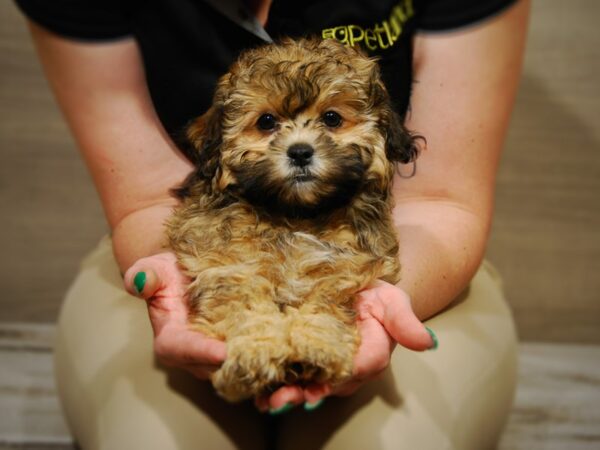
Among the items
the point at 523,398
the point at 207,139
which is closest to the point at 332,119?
the point at 207,139

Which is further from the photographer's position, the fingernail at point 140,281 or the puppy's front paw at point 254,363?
the fingernail at point 140,281

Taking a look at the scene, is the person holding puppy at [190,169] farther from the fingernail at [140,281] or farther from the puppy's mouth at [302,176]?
the puppy's mouth at [302,176]

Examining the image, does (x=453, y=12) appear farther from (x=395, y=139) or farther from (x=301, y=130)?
(x=301, y=130)

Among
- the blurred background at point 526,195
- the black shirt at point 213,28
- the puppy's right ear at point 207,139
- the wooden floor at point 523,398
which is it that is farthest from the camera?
the blurred background at point 526,195

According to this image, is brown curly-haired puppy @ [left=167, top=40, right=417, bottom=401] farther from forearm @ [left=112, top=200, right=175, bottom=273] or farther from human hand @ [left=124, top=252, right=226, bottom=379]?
forearm @ [left=112, top=200, right=175, bottom=273]

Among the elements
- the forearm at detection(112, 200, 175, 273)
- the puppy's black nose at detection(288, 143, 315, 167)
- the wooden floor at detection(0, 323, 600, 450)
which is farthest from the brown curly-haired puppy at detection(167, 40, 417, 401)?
the wooden floor at detection(0, 323, 600, 450)

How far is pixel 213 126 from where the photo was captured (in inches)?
47.8

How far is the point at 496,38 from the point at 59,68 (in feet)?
3.33

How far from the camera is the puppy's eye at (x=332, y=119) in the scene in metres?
1.15

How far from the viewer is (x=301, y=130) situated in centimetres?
112

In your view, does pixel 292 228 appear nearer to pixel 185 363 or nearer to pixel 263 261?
pixel 263 261

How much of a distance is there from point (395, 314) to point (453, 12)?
2.54ft

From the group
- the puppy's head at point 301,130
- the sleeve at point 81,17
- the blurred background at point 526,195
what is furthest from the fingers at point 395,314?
the blurred background at point 526,195

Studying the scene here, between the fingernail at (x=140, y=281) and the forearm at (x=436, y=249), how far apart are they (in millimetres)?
543
